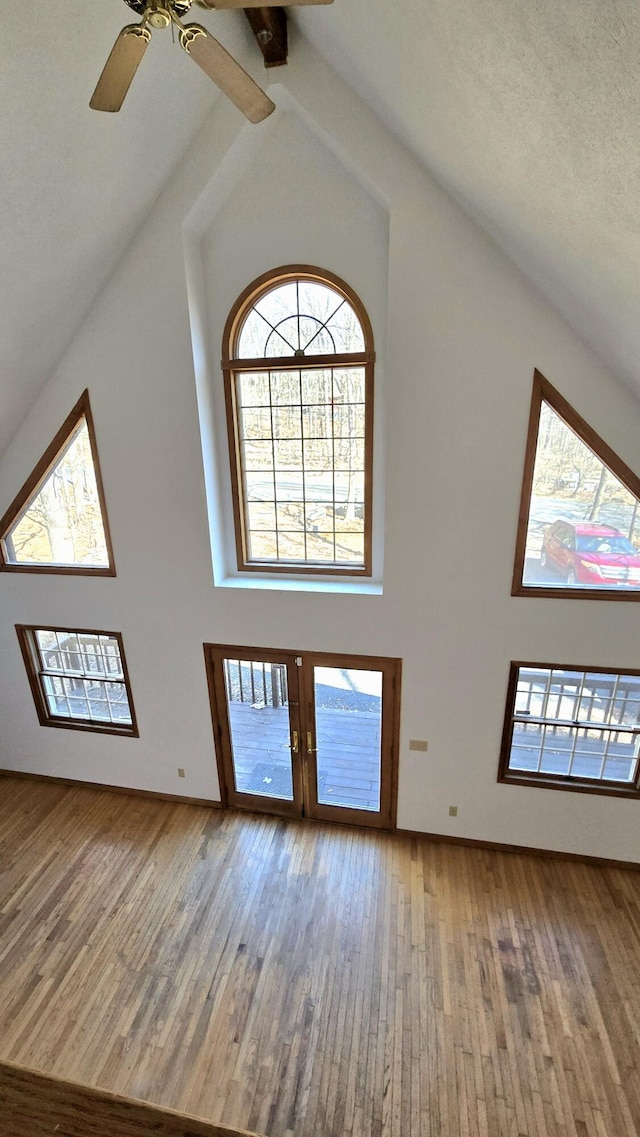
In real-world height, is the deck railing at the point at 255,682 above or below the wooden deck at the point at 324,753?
above

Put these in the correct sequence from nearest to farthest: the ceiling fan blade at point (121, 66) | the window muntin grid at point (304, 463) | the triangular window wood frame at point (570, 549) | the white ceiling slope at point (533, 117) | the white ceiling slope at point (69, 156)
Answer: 1. the white ceiling slope at point (533, 117)
2. the ceiling fan blade at point (121, 66)
3. the white ceiling slope at point (69, 156)
4. the triangular window wood frame at point (570, 549)
5. the window muntin grid at point (304, 463)

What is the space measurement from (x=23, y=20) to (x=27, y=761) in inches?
223

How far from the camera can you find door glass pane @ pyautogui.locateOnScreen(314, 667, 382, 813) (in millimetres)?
4145

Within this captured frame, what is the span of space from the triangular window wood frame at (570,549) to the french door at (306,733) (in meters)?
1.39

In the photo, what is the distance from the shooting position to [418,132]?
101 inches

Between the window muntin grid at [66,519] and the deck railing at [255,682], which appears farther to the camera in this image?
the deck railing at [255,682]

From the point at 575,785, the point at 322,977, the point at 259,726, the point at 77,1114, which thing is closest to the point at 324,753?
the point at 259,726

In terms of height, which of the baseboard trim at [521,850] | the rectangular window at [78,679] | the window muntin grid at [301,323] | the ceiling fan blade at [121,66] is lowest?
the baseboard trim at [521,850]

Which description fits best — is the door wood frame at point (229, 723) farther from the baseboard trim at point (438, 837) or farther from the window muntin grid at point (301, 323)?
the window muntin grid at point (301, 323)

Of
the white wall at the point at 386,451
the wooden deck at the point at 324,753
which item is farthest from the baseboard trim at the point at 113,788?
the wooden deck at the point at 324,753

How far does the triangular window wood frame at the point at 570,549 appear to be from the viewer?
10.8ft

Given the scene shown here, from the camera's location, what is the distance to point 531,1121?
2.62 metres

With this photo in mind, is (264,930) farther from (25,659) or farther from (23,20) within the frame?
(23,20)

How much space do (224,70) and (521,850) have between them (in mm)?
5333
